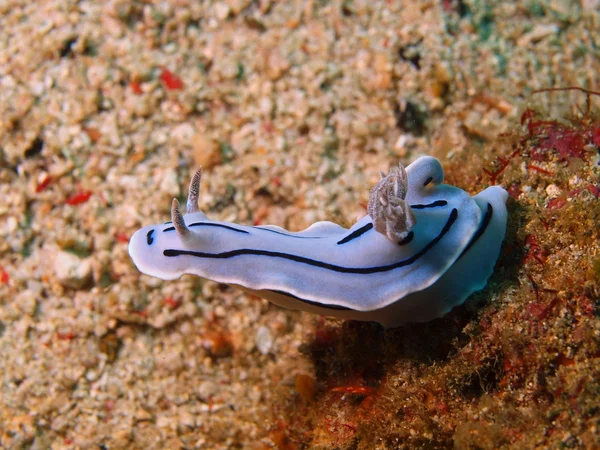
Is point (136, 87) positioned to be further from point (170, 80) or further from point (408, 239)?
point (408, 239)

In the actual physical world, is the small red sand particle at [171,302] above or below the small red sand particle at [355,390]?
above

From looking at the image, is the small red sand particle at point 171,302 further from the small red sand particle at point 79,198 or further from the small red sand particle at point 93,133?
the small red sand particle at point 93,133

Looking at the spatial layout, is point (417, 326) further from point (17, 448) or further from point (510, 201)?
point (17, 448)

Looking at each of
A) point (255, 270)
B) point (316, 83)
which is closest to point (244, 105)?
point (316, 83)

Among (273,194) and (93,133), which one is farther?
(93,133)

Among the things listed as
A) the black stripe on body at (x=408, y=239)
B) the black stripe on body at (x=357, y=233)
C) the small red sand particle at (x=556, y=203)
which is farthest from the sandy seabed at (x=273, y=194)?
the black stripe on body at (x=357, y=233)

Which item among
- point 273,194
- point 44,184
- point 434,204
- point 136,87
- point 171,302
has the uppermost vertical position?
point 136,87

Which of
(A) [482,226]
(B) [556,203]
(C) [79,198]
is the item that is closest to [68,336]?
(C) [79,198]
